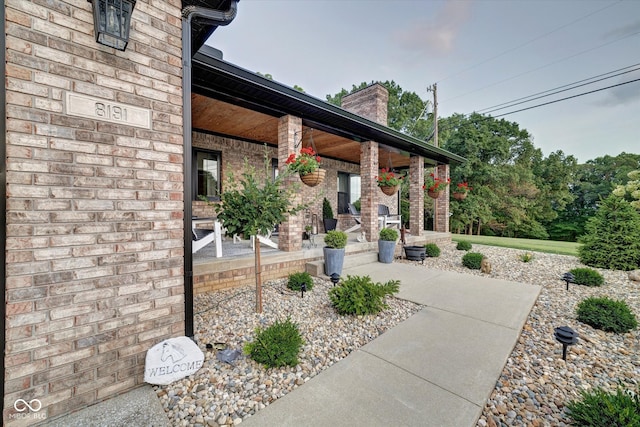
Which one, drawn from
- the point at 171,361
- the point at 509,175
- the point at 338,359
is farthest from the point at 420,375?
the point at 509,175

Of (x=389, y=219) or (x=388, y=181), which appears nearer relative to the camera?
(x=388, y=181)

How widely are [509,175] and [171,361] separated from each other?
18066 millimetres

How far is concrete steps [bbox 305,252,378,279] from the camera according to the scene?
4.46 metres

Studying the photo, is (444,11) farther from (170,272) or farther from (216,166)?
(170,272)

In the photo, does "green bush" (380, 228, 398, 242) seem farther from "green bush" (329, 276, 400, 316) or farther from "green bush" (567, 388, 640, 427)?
"green bush" (567, 388, 640, 427)

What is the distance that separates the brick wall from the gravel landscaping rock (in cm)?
55

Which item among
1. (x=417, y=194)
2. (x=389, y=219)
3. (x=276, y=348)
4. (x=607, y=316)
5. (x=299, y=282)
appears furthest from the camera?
(x=389, y=219)

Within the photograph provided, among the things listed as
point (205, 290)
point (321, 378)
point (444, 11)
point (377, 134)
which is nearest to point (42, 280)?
point (321, 378)

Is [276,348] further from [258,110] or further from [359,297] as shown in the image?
[258,110]

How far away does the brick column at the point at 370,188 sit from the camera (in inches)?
238

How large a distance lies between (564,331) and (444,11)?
1011cm

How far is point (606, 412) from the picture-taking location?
1.29 meters

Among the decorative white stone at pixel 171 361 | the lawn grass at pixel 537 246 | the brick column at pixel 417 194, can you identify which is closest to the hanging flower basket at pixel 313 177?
the decorative white stone at pixel 171 361

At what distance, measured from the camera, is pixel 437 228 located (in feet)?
30.6
